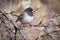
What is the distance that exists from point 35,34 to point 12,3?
42cm

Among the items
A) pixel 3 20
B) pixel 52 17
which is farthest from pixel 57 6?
pixel 3 20

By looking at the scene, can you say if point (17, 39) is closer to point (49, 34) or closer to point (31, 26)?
point (31, 26)

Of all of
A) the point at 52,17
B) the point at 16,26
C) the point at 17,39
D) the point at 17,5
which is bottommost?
the point at 17,39

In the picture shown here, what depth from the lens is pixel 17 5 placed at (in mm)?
1684

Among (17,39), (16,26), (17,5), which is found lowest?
(17,39)

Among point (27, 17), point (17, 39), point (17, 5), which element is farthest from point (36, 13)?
point (17, 39)

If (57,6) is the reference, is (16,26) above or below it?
below

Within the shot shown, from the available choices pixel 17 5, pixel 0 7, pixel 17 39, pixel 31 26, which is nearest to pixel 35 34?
Result: pixel 31 26

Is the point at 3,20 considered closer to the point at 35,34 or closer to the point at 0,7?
the point at 0,7

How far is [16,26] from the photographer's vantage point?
5.46 feet

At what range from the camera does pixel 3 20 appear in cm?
168

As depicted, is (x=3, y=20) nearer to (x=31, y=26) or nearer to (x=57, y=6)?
(x=31, y=26)

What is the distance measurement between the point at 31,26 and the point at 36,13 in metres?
0.15

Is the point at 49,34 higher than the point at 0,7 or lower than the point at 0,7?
lower
